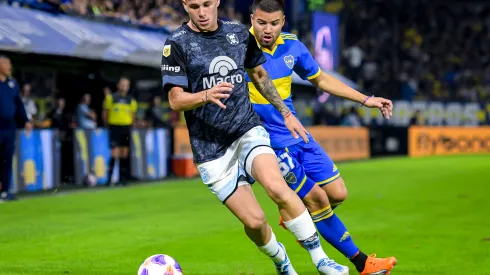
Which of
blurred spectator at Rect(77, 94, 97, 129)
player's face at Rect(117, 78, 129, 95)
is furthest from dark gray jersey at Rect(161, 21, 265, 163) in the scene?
blurred spectator at Rect(77, 94, 97, 129)

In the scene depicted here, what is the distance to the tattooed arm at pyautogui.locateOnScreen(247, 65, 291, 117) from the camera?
639 centimetres

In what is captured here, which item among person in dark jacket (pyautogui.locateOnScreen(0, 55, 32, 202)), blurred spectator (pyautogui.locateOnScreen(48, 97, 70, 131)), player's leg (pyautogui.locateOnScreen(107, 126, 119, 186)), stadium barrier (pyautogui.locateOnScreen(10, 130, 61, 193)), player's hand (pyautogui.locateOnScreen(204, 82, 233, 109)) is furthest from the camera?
player's leg (pyautogui.locateOnScreen(107, 126, 119, 186))

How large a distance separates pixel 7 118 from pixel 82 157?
3.42 m

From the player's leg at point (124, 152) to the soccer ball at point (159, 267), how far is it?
1187cm

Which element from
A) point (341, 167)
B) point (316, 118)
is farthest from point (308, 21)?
point (341, 167)

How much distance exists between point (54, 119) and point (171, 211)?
5.76 m

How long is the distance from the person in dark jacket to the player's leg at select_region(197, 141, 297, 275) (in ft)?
28.1

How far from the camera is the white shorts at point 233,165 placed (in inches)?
239

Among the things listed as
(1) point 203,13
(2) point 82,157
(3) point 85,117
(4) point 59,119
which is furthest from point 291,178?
(3) point 85,117

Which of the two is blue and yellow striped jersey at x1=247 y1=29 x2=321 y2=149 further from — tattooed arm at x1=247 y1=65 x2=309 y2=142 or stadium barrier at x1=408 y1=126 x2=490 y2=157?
stadium barrier at x1=408 y1=126 x2=490 y2=157

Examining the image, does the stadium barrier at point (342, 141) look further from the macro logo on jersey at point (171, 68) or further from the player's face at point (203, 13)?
the macro logo on jersey at point (171, 68)

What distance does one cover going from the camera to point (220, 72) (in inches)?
236

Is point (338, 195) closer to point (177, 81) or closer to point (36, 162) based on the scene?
point (177, 81)

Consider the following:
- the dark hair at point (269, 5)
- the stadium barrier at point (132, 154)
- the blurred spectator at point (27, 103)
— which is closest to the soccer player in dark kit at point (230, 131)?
the dark hair at point (269, 5)
